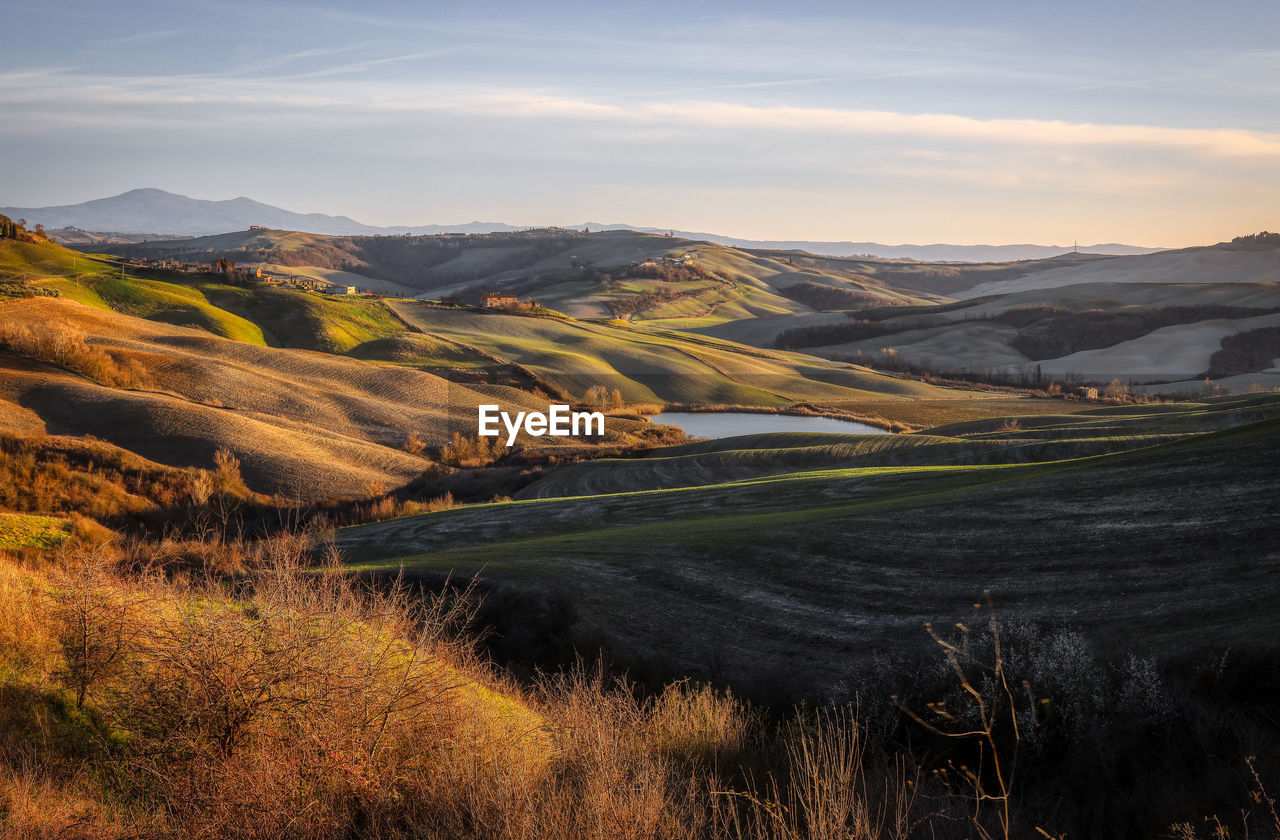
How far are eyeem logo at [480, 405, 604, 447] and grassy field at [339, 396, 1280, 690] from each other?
131 feet

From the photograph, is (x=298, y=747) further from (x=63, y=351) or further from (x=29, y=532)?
(x=63, y=351)

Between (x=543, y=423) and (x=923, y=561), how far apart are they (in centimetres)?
5685

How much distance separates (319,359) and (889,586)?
2648 inches

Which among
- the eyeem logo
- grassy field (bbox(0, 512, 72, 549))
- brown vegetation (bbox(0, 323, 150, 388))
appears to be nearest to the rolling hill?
brown vegetation (bbox(0, 323, 150, 388))

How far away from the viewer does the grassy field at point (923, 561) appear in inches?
556

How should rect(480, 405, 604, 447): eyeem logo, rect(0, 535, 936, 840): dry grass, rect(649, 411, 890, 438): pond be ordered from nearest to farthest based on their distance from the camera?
rect(0, 535, 936, 840): dry grass → rect(480, 405, 604, 447): eyeem logo → rect(649, 411, 890, 438): pond

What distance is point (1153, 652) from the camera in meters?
11.9

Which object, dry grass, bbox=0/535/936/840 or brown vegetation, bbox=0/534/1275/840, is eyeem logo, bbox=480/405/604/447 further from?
dry grass, bbox=0/535/936/840

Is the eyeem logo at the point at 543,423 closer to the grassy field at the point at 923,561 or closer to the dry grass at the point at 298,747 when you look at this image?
the grassy field at the point at 923,561

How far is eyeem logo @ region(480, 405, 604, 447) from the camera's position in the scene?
68750mm

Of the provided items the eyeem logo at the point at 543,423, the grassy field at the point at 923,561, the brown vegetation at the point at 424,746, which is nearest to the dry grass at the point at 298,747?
the brown vegetation at the point at 424,746

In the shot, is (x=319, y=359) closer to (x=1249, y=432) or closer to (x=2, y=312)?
(x=2, y=312)

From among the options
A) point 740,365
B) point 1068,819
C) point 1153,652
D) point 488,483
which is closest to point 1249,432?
point 1153,652

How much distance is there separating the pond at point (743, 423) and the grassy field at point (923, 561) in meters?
47.9
